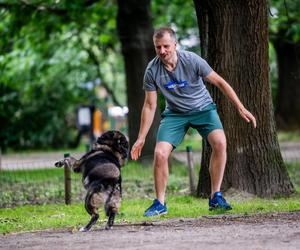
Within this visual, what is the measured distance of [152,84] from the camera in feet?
29.7

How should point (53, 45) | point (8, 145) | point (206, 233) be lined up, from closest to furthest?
point (206, 233) < point (53, 45) < point (8, 145)

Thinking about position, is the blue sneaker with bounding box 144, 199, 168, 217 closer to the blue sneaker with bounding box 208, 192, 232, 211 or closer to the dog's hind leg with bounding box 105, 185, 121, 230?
the blue sneaker with bounding box 208, 192, 232, 211

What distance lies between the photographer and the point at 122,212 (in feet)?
31.9

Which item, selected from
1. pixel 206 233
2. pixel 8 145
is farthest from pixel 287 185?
pixel 8 145

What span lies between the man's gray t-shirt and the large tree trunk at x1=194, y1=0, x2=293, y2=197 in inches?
67.6

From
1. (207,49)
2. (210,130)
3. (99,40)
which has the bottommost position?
(210,130)

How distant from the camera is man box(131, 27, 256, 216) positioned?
29.1 ft

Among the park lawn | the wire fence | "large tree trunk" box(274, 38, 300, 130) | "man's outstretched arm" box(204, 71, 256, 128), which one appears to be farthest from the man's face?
"large tree trunk" box(274, 38, 300, 130)

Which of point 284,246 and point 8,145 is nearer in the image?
point 284,246

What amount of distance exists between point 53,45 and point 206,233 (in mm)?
18921

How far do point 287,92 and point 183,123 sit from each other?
782 inches

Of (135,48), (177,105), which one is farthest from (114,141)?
(135,48)

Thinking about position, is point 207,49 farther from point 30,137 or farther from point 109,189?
point 30,137

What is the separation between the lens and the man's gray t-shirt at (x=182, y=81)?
896 cm
